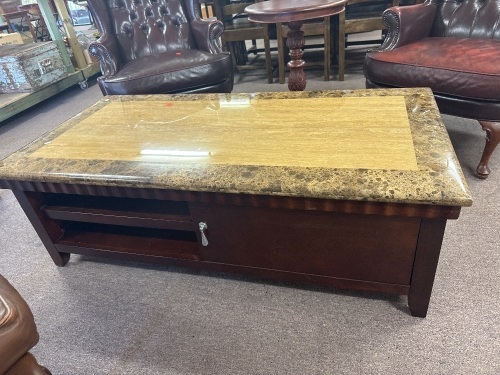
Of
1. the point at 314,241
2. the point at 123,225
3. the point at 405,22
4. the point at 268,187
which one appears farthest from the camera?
the point at 405,22

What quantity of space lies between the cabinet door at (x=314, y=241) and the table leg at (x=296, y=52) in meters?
1.28

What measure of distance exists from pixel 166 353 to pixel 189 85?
4.85 ft

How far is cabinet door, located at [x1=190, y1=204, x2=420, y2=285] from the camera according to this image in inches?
35.5

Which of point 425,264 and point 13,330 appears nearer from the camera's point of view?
point 13,330

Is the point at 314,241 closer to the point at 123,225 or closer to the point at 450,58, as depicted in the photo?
the point at 123,225

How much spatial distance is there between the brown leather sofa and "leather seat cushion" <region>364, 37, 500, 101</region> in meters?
1.64

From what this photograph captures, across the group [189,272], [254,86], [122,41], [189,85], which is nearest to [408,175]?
[189,272]

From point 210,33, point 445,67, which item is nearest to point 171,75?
point 210,33

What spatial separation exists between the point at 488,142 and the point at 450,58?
1.30 ft

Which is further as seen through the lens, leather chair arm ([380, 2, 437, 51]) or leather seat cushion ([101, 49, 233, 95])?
leather seat cushion ([101, 49, 233, 95])

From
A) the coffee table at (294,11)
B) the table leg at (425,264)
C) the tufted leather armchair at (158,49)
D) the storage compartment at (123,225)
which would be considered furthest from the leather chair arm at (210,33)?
the table leg at (425,264)

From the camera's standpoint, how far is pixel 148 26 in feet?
7.68

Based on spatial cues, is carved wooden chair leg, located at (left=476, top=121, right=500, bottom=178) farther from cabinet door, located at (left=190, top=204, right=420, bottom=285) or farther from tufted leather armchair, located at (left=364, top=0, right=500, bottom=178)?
cabinet door, located at (left=190, top=204, right=420, bottom=285)

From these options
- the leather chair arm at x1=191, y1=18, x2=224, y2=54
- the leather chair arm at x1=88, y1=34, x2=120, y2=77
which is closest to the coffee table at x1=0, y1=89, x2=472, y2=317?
the leather chair arm at x1=88, y1=34, x2=120, y2=77
